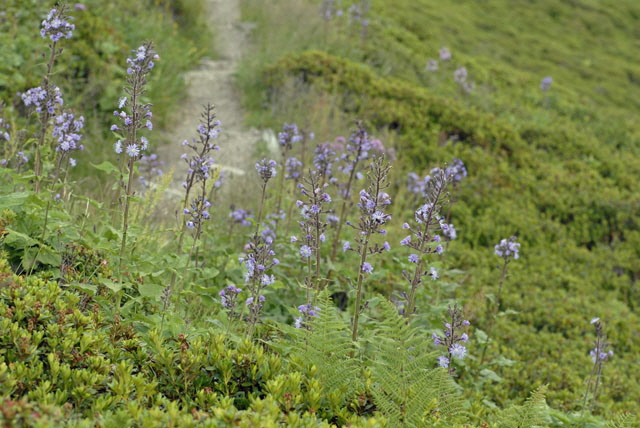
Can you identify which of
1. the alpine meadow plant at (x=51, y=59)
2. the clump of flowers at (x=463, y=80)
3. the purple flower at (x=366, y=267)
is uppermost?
the alpine meadow plant at (x=51, y=59)

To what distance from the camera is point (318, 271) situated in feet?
11.1

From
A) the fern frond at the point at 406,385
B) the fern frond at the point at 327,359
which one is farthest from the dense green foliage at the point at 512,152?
the fern frond at the point at 327,359

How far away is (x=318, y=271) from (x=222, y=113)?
21.8ft

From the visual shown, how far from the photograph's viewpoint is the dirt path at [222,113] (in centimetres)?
780

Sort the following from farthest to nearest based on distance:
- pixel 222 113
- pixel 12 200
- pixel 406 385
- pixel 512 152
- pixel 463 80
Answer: pixel 463 80, pixel 222 113, pixel 512 152, pixel 12 200, pixel 406 385

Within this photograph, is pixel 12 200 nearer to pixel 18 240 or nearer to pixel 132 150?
pixel 18 240

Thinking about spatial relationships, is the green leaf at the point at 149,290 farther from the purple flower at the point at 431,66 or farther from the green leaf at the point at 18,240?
the purple flower at the point at 431,66

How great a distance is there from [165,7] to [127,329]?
394 inches

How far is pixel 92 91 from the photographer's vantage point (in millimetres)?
7484

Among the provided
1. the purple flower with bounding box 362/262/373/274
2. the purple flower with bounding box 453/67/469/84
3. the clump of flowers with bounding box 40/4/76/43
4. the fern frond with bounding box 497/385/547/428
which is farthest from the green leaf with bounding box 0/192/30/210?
the purple flower with bounding box 453/67/469/84

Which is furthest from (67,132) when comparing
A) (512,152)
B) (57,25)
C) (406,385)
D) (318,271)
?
(512,152)

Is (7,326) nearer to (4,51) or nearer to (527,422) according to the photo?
(527,422)

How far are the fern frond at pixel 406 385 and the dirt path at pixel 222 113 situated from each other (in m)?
4.00

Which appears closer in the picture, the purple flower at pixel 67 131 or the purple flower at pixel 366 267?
the purple flower at pixel 366 267
